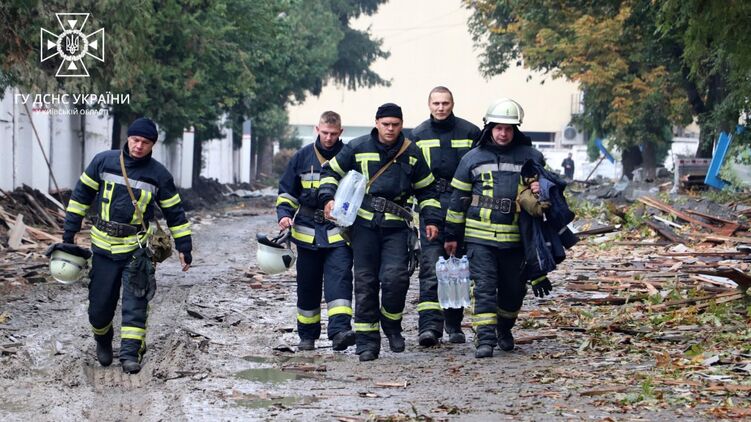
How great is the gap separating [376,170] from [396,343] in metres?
1.48

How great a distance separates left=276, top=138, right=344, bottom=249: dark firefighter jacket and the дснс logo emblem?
5.82 metres

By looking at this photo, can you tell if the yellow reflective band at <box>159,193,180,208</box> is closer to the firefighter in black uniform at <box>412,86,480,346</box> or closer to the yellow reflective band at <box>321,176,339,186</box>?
the yellow reflective band at <box>321,176,339,186</box>

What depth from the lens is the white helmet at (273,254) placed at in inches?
390

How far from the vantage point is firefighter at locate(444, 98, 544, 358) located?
932 cm

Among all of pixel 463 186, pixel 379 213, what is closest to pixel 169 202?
pixel 379 213

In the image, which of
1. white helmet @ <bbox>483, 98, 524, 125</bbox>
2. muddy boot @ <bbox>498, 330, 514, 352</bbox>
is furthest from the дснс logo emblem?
muddy boot @ <bbox>498, 330, 514, 352</bbox>

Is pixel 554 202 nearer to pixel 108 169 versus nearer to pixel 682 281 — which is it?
pixel 108 169

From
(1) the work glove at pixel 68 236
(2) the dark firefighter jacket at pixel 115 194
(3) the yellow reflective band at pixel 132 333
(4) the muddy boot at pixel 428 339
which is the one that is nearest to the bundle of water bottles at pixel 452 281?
(4) the muddy boot at pixel 428 339

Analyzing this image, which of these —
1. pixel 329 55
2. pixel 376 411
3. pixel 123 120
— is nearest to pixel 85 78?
pixel 376 411

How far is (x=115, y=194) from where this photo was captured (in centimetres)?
888

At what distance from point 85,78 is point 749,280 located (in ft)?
31.7

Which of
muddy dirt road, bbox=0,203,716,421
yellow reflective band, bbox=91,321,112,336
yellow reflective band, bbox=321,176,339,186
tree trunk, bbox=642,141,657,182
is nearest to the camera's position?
muddy dirt road, bbox=0,203,716,421

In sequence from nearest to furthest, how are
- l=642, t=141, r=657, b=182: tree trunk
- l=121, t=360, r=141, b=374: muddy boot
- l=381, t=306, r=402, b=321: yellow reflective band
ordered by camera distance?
l=121, t=360, r=141, b=374: muddy boot
l=381, t=306, r=402, b=321: yellow reflective band
l=642, t=141, r=657, b=182: tree trunk

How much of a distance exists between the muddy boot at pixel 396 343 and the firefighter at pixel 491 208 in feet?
2.43
